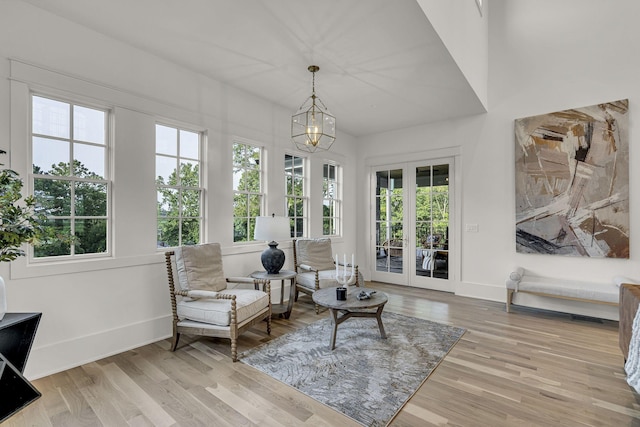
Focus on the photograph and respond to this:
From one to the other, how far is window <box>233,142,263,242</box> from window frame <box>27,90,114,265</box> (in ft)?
4.60

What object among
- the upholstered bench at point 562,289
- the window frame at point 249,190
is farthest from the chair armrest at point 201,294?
the upholstered bench at point 562,289

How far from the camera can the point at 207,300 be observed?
2967mm

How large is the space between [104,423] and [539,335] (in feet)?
13.0

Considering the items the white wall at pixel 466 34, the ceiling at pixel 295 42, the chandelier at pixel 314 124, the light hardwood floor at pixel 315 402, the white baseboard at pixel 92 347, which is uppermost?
the white wall at pixel 466 34

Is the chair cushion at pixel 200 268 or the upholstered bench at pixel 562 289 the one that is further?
the upholstered bench at pixel 562 289

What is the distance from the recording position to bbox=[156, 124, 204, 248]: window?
132 inches

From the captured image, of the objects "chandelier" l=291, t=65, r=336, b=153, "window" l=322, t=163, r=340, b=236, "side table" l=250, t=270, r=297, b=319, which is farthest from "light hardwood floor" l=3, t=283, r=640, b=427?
"window" l=322, t=163, r=340, b=236

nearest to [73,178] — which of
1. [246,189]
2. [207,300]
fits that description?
[207,300]

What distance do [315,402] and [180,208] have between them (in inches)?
96.8

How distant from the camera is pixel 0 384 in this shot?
5.59 ft

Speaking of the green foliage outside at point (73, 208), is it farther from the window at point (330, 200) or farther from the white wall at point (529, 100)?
the white wall at point (529, 100)

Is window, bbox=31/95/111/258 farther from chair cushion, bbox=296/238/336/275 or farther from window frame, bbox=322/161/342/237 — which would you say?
window frame, bbox=322/161/342/237

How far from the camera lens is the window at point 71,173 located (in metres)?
2.58

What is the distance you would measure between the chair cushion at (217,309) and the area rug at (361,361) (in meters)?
0.36
